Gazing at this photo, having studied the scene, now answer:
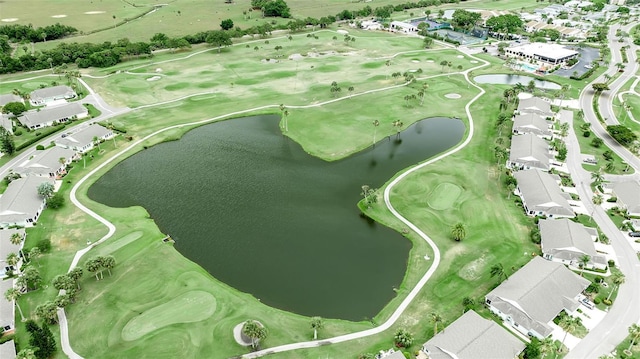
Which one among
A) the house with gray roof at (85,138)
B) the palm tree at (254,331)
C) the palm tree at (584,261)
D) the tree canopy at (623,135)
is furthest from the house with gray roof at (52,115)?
the tree canopy at (623,135)

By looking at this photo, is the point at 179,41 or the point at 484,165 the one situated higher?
the point at 179,41

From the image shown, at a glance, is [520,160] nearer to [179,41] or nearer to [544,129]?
[544,129]

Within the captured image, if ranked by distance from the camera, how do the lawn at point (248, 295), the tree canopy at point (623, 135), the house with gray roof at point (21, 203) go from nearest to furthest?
the lawn at point (248, 295) < the house with gray roof at point (21, 203) < the tree canopy at point (623, 135)

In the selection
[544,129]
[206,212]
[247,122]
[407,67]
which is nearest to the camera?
[206,212]

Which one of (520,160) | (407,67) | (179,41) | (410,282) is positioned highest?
(179,41)

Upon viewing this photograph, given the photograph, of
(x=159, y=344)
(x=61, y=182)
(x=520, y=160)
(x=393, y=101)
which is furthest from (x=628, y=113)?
(x=61, y=182)

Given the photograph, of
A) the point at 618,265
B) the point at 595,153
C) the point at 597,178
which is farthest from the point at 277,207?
the point at 595,153

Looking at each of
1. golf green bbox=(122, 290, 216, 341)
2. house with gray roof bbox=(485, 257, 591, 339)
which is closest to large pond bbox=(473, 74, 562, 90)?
house with gray roof bbox=(485, 257, 591, 339)

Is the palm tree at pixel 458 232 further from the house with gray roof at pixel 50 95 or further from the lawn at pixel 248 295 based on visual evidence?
the house with gray roof at pixel 50 95
